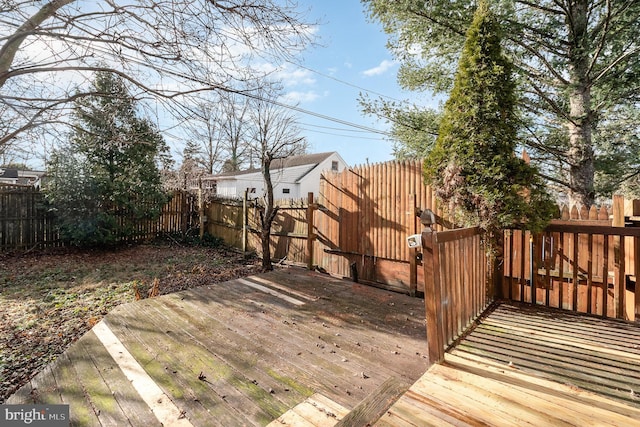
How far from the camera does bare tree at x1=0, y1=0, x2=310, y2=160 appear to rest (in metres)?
2.19

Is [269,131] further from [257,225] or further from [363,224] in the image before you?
[363,224]

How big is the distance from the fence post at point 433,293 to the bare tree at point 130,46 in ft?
7.50

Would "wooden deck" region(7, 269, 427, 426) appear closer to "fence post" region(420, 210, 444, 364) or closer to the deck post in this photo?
"fence post" region(420, 210, 444, 364)

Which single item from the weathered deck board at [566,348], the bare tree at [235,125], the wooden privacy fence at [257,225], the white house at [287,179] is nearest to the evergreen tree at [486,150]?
the weathered deck board at [566,348]

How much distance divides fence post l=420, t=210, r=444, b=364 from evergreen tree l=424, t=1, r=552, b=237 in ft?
5.22

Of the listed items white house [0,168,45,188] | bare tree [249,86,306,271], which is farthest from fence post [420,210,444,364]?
white house [0,168,45,188]

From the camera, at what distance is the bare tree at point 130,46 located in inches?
86.4

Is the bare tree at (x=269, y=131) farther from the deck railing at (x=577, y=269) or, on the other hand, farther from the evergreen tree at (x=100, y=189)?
the deck railing at (x=577, y=269)

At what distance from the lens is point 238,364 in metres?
2.50

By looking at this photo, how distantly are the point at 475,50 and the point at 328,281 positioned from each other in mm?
3975

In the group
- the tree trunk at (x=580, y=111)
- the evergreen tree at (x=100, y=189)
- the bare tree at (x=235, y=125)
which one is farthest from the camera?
the evergreen tree at (x=100, y=189)

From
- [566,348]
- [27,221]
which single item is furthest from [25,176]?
[566,348]

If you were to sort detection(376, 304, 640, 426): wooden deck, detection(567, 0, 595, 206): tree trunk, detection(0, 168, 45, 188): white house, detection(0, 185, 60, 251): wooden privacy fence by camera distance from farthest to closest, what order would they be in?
detection(0, 185, 60, 251): wooden privacy fence
detection(567, 0, 595, 206): tree trunk
detection(0, 168, 45, 188): white house
detection(376, 304, 640, 426): wooden deck

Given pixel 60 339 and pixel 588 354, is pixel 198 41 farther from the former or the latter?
pixel 588 354
